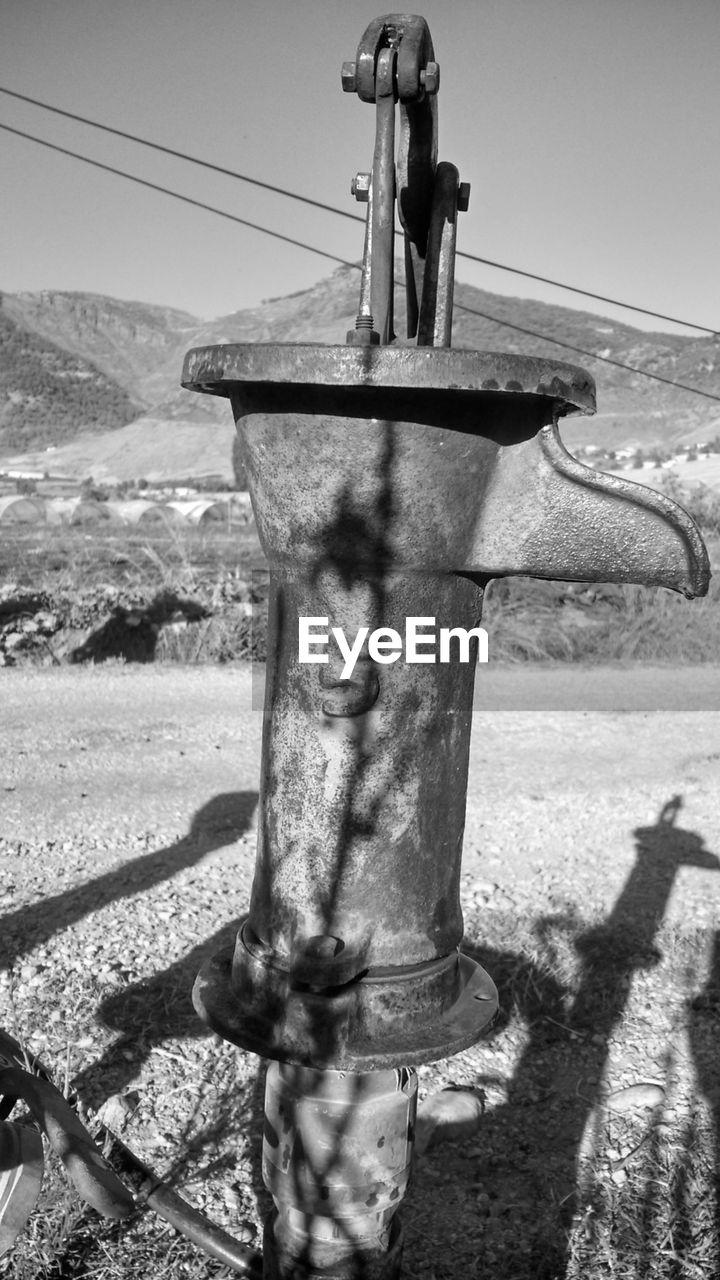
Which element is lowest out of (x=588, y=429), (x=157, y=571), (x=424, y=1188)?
(x=424, y=1188)

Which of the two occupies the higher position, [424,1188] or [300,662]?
[300,662]

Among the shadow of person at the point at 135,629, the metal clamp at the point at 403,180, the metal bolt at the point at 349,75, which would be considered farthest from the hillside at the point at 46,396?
the metal bolt at the point at 349,75

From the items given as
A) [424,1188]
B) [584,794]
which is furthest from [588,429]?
[424,1188]

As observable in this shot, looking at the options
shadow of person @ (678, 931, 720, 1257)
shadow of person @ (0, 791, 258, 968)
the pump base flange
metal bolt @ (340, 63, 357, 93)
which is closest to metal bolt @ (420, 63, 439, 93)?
metal bolt @ (340, 63, 357, 93)

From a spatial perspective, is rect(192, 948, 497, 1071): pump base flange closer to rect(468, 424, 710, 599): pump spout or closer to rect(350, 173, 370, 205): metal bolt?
rect(468, 424, 710, 599): pump spout

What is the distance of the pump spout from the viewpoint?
5.38ft

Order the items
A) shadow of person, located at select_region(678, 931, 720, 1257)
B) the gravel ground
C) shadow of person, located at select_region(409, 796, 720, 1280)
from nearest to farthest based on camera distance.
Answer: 1. shadow of person, located at select_region(409, 796, 720, 1280)
2. the gravel ground
3. shadow of person, located at select_region(678, 931, 720, 1257)

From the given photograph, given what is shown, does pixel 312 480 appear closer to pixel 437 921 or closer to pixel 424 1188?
pixel 437 921

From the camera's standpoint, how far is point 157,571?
10.7m

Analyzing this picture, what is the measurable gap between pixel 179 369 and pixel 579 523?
57.6 m

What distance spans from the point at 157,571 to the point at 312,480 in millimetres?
9290

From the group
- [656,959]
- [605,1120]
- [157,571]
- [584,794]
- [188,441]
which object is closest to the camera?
[605,1120]
